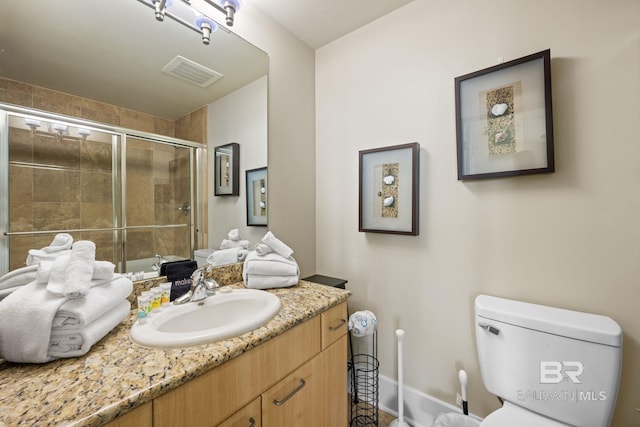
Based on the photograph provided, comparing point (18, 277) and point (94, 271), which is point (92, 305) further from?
point (18, 277)

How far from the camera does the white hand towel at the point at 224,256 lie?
1.29m

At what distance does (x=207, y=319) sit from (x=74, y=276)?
48 centimetres

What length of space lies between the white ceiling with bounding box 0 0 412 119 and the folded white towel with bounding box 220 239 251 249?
664 mm

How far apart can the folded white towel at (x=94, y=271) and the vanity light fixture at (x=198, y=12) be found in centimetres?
105

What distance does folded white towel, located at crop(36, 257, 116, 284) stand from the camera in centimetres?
70

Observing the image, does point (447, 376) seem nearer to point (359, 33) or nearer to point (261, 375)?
point (261, 375)

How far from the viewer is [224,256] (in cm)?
135

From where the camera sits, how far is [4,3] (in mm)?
794

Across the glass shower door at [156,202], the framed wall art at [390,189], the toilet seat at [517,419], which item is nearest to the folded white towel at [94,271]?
the glass shower door at [156,202]

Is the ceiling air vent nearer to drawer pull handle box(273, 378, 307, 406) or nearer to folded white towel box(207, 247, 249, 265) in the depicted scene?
folded white towel box(207, 247, 249, 265)

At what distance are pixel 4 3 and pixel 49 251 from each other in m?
0.80

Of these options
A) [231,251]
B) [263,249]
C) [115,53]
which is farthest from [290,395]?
[115,53]

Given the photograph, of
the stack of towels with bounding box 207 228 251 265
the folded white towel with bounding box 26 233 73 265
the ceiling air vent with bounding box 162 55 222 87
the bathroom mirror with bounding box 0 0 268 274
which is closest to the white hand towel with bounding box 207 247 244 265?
the stack of towels with bounding box 207 228 251 265

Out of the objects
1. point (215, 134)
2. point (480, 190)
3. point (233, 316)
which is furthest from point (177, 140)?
point (480, 190)
